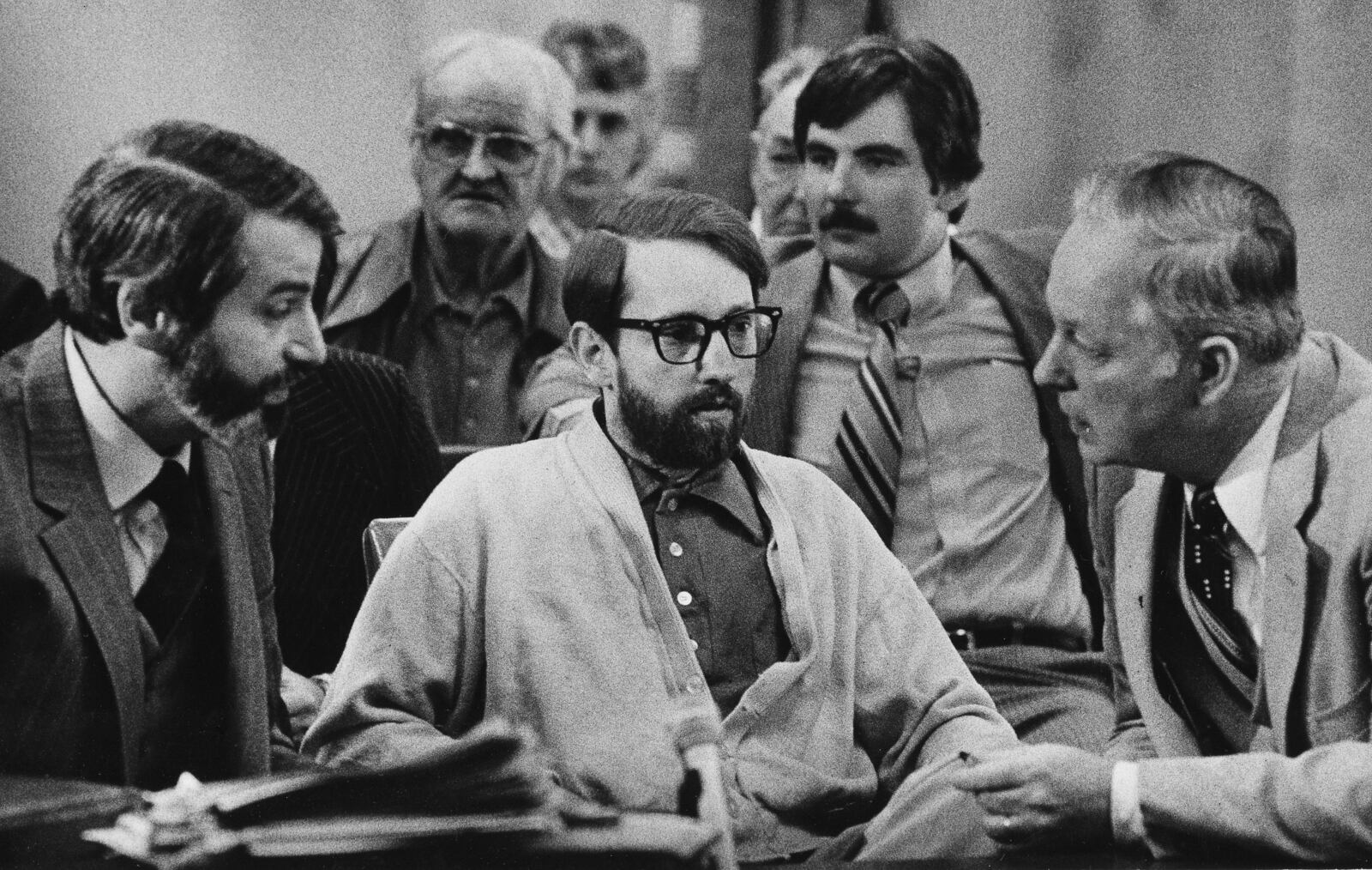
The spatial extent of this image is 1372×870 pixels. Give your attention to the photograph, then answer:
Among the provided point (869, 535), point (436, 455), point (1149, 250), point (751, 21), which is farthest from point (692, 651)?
point (751, 21)

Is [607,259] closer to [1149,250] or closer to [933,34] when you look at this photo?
[1149,250]

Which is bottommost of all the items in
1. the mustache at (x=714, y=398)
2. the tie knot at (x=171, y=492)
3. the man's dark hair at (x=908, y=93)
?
the tie knot at (x=171, y=492)

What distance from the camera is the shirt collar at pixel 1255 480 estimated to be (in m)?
2.75

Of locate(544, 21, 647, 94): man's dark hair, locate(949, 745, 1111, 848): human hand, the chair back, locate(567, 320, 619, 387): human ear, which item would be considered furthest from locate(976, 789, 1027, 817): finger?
locate(544, 21, 647, 94): man's dark hair

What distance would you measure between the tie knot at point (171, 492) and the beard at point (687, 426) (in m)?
0.64

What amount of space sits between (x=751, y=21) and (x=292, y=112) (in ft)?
5.65

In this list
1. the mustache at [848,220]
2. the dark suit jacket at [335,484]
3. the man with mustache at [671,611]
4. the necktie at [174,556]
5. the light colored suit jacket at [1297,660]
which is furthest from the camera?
the mustache at [848,220]

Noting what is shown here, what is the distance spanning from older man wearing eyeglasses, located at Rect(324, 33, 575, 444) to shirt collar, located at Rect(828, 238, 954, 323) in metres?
0.78

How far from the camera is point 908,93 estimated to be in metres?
4.09

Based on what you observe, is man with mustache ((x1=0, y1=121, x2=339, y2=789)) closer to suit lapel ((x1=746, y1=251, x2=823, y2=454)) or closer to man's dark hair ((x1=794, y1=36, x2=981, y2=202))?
suit lapel ((x1=746, y1=251, x2=823, y2=454))

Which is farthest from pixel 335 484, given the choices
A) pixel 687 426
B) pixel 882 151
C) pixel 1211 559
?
pixel 1211 559

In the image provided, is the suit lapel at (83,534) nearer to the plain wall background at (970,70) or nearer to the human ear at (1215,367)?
the human ear at (1215,367)

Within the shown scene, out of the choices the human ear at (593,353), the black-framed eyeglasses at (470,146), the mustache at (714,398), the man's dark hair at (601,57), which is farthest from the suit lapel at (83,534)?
the man's dark hair at (601,57)

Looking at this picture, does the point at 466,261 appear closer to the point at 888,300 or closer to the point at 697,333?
the point at 888,300
